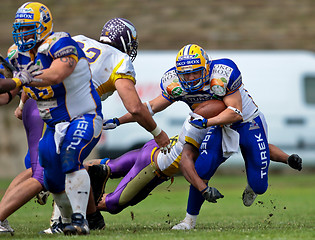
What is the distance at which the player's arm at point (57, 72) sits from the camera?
5602 mm

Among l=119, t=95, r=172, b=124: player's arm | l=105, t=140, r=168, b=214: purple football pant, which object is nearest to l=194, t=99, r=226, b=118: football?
l=119, t=95, r=172, b=124: player's arm

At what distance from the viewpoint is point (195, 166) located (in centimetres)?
669

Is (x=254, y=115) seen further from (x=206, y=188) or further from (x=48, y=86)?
(x=48, y=86)

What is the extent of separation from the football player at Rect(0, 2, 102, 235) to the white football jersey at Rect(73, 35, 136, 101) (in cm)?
34

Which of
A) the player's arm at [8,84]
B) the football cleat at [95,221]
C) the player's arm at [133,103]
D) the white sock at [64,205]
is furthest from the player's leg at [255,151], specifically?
the player's arm at [8,84]

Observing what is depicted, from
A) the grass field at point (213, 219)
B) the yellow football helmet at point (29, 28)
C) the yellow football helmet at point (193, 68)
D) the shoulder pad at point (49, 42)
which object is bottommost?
the grass field at point (213, 219)

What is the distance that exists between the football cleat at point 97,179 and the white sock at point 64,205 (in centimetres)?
77

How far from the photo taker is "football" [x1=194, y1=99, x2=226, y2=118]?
6.70 metres

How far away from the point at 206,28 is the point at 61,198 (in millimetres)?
14880

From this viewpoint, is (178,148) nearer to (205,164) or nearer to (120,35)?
(205,164)

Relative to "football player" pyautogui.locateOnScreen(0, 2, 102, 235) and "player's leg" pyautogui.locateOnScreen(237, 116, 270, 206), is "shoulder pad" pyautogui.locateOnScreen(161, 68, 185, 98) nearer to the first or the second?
"player's leg" pyautogui.locateOnScreen(237, 116, 270, 206)

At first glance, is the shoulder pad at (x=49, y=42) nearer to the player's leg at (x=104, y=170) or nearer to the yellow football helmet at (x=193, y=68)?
the yellow football helmet at (x=193, y=68)

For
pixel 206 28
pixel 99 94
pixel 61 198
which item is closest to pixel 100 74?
pixel 99 94

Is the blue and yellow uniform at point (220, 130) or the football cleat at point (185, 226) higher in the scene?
the blue and yellow uniform at point (220, 130)
